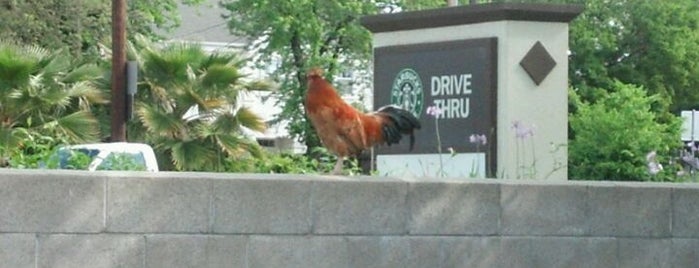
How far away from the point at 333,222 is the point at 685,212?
269 centimetres

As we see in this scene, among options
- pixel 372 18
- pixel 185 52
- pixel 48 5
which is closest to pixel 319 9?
pixel 48 5

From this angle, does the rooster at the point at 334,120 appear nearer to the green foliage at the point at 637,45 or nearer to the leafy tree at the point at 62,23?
the leafy tree at the point at 62,23

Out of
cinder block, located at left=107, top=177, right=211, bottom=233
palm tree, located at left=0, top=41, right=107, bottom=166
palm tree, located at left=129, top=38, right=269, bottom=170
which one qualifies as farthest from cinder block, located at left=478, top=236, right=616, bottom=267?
palm tree, located at left=129, top=38, right=269, bottom=170

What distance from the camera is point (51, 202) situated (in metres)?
7.89

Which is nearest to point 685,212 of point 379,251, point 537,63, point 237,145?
point 379,251

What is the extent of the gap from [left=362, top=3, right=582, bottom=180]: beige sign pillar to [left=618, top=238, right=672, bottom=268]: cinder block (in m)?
3.90

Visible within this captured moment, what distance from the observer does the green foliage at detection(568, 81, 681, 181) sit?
45.9ft

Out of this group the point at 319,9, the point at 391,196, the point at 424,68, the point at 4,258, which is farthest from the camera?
the point at 319,9

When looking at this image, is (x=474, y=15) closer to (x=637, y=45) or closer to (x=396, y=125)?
(x=396, y=125)

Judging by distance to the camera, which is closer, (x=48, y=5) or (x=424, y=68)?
(x=424, y=68)

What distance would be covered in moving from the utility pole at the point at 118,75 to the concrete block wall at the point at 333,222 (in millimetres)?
14433

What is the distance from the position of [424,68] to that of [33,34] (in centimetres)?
2357

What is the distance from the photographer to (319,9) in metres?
42.9

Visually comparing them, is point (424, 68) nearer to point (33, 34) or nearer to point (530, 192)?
point (530, 192)
